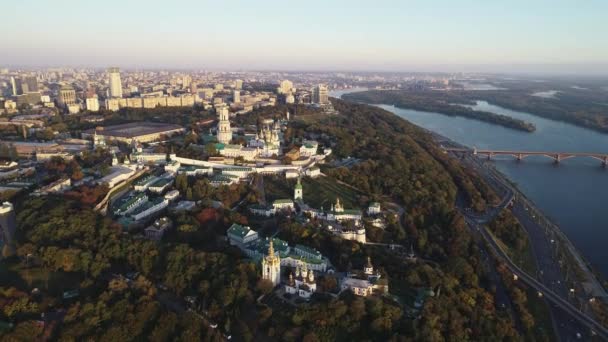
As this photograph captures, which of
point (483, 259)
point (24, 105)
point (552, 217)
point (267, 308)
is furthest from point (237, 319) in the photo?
point (24, 105)

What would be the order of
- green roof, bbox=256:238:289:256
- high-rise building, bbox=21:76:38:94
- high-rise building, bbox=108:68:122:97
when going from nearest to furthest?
green roof, bbox=256:238:289:256, high-rise building, bbox=108:68:122:97, high-rise building, bbox=21:76:38:94

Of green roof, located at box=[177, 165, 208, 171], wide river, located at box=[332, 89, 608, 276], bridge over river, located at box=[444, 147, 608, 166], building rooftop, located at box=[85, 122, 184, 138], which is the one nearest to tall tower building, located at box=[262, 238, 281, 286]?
green roof, located at box=[177, 165, 208, 171]

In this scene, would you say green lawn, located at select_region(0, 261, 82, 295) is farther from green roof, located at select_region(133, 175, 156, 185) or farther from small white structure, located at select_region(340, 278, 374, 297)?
green roof, located at select_region(133, 175, 156, 185)

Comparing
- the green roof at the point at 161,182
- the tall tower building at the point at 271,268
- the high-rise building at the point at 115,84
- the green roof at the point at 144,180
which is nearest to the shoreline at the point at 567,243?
the tall tower building at the point at 271,268

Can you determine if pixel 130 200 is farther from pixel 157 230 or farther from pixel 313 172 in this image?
pixel 313 172

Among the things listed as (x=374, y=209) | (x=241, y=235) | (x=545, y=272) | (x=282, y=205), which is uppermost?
(x=241, y=235)

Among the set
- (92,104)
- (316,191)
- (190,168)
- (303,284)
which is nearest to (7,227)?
(190,168)

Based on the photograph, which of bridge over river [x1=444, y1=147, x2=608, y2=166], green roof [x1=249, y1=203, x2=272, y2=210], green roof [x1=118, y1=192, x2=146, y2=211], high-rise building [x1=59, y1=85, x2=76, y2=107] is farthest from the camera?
high-rise building [x1=59, y1=85, x2=76, y2=107]
